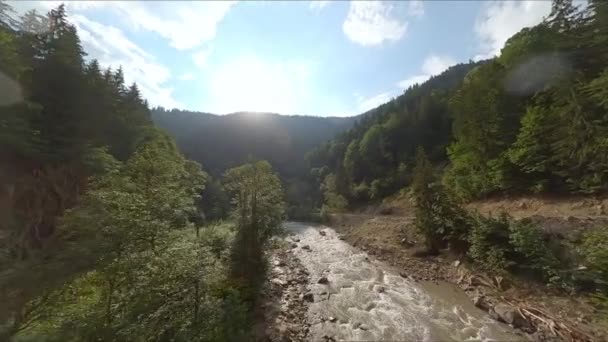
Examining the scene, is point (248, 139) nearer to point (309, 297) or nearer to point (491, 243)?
point (309, 297)

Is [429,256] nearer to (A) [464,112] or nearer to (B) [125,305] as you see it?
(B) [125,305]

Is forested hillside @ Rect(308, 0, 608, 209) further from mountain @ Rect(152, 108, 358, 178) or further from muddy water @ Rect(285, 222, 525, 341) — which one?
mountain @ Rect(152, 108, 358, 178)

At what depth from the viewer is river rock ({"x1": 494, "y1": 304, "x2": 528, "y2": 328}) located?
729 centimetres

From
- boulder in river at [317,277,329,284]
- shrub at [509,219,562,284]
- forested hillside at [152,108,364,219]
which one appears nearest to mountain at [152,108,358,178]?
forested hillside at [152,108,364,219]

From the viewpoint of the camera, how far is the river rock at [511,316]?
23.9 feet

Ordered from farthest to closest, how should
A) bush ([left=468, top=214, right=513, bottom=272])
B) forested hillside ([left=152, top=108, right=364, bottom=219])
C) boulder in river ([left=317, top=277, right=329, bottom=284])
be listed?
forested hillside ([left=152, top=108, right=364, bottom=219]), boulder in river ([left=317, top=277, right=329, bottom=284]), bush ([left=468, top=214, right=513, bottom=272])

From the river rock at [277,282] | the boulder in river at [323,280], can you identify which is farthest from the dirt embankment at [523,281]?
Result: the river rock at [277,282]

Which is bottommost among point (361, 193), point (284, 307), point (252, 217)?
point (284, 307)

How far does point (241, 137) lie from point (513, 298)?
100365 mm

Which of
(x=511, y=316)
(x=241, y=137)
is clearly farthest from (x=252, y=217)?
(x=241, y=137)

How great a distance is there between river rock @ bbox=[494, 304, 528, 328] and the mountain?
7701cm

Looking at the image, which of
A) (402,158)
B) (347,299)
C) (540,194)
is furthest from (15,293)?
(402,158)

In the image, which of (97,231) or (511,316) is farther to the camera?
(511,316)

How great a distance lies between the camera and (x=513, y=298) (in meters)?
8.66
